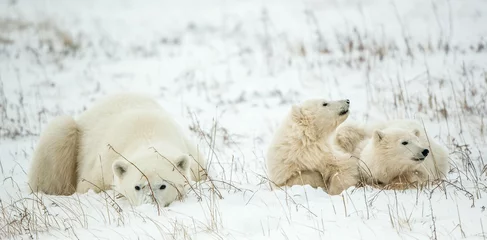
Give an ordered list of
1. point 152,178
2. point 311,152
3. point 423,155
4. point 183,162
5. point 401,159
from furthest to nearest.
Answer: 1. point 311,152
2. point 401,159
3. point 423,155
4. point 183,162
5. point 152,178

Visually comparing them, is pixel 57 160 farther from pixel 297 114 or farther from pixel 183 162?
pixel 297 114

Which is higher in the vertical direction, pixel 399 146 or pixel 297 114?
pixel 297 114

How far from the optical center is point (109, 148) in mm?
5863

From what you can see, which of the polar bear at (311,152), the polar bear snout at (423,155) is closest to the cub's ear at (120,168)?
the polar bear at (311,152)

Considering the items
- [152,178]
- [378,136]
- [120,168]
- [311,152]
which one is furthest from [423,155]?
[120,168]

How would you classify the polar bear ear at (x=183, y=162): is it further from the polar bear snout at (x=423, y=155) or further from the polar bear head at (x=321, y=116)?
the polar bear snout at (x=423, y=155)

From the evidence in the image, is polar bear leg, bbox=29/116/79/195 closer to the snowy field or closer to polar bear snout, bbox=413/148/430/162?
the snowy field

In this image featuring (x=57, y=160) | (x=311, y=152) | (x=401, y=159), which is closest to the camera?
(x=401, y=159)

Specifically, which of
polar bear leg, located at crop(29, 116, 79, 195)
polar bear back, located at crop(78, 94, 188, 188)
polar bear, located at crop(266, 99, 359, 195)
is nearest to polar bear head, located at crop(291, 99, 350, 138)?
polar bear, located at crop(266, 99, 359, 195)

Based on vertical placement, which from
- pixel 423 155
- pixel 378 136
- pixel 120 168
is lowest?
pixel 423 155

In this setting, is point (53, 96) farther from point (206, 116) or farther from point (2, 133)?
point (206, 116)

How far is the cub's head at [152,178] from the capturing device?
16.4 ft

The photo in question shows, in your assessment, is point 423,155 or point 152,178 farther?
point 423,155

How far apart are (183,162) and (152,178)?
0.39 m
